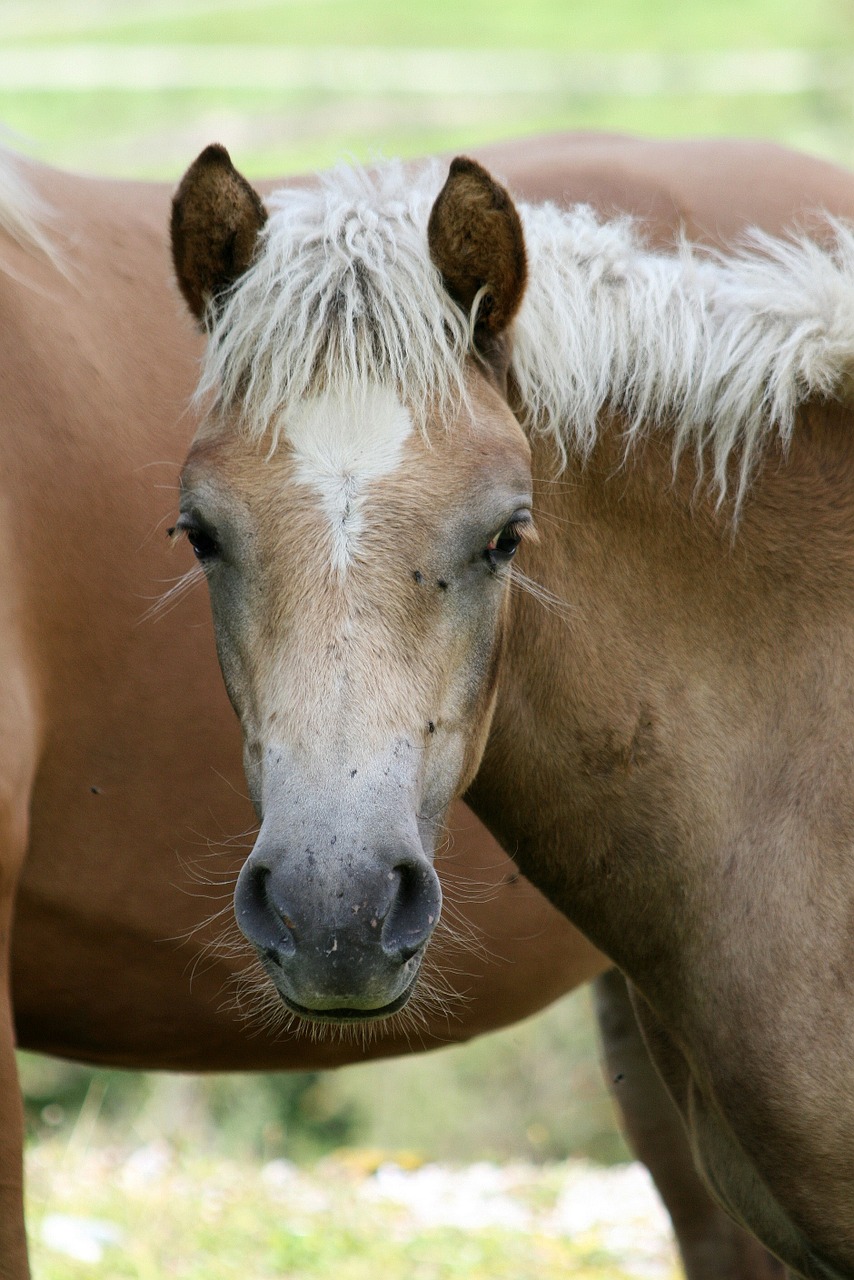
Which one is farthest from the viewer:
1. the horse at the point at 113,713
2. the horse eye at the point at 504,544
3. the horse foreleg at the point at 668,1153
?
the horse foreleg at the point at 668,1153

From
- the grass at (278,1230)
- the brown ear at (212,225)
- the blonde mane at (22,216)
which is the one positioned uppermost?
the brown ear at (212,225)

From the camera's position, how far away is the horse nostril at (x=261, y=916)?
1965 millimetres

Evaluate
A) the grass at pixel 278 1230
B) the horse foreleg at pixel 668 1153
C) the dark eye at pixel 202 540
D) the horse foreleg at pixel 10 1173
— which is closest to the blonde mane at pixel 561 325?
the dark eye at pixel 202 540

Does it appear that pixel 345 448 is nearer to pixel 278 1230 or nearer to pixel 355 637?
pixel 355 637

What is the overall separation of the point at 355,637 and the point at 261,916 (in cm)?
43

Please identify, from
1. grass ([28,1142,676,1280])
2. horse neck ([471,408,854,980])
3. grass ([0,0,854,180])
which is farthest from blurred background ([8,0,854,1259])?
horse neck ([471,408,854,980])

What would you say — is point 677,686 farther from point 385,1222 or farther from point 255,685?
point 385,1222

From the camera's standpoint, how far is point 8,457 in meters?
2.79

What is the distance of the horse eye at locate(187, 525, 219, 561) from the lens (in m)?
2.23

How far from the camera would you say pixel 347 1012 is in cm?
203

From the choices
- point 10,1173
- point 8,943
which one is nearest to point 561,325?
point 8,943

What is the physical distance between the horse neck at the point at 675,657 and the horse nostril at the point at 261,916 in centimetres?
71

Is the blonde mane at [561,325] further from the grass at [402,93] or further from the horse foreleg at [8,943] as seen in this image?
the grass at [402,93]

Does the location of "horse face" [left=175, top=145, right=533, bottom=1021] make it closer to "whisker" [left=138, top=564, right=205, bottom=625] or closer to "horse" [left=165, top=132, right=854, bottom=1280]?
"horse" [left=165, top=132, right=854, bottom=1280]
